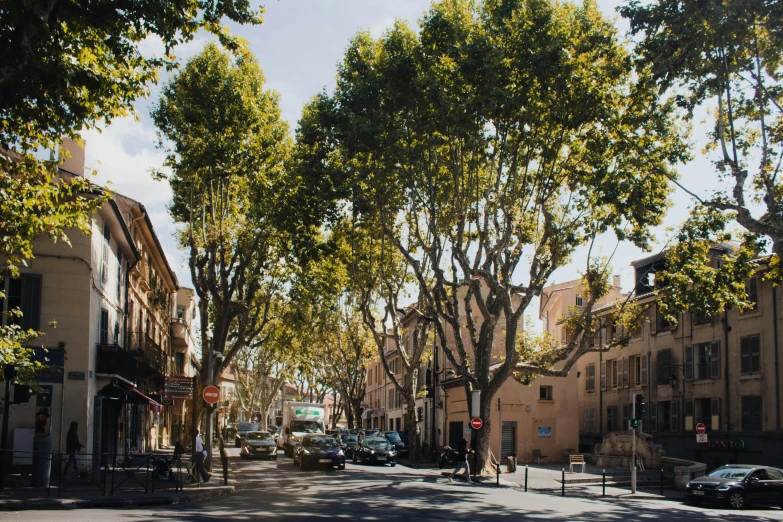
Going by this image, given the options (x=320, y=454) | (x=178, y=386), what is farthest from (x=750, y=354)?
(x=178, y=386)

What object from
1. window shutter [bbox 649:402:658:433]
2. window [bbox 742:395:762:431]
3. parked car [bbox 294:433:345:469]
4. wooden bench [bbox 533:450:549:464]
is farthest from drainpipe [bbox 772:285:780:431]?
parked car [bbox 294:433:345:469]

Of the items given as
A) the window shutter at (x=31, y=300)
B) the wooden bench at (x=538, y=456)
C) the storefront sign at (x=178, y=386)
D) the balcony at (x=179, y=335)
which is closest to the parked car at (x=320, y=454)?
the storefront sign at (x=178, y=386)

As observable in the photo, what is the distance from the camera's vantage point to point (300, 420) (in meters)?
45.2

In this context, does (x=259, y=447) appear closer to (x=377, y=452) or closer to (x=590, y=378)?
(x=377, y=452)

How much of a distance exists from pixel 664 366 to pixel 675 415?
2610mm

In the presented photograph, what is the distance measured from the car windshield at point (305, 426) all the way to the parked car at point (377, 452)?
5.64 meters

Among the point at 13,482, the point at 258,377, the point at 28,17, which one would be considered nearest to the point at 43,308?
the point at 13,482

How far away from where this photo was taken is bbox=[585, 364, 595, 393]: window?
1905 inches

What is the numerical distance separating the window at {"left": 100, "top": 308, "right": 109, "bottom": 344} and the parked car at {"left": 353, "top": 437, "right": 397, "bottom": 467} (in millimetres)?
15592

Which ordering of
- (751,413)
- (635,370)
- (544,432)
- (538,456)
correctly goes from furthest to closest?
1. (635,370)
2. (544,432)
3. (538,456)
4. (751,413)

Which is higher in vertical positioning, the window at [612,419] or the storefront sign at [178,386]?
the storefront sign at [178,386]

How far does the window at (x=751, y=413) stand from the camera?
3250cm

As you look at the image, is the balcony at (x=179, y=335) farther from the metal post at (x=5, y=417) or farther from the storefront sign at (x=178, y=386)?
the metal post at (x=5, y=417)

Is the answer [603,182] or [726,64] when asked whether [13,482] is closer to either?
[603,182]
